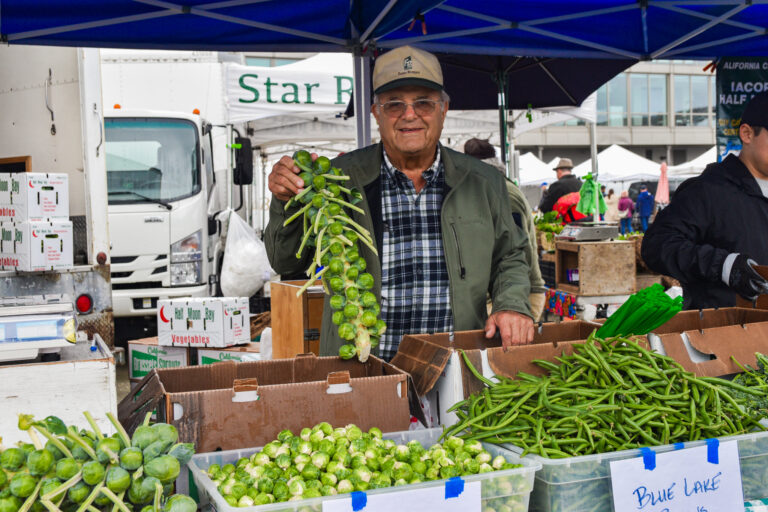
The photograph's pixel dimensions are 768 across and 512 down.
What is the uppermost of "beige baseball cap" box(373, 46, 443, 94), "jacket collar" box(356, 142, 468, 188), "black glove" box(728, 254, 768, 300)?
"beige baseball cap" box(373, 46, 443, 94)

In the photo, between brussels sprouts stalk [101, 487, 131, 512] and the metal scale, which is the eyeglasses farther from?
brussels sprouts stalk [101, 487, 131, 512]

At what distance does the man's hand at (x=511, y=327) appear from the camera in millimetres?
2492

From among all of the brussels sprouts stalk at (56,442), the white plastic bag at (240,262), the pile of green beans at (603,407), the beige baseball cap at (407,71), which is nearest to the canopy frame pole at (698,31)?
the beige baseball cap at (407,71)

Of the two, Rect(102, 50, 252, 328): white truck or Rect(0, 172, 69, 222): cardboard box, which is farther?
Rect(102, 50, 252, 328): white truck

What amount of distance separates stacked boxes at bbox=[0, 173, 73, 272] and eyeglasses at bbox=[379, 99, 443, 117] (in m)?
2.14

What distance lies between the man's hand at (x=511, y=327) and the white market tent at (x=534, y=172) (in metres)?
19.7

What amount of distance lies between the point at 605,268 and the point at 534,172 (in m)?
15.9

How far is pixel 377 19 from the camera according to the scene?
3.89m

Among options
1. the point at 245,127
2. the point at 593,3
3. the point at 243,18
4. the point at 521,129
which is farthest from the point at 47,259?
the point at 521,129

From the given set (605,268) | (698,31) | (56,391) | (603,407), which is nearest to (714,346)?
(603,407)

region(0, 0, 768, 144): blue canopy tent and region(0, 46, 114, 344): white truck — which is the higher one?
region(0, 0, 768, 144): blue canopy tent

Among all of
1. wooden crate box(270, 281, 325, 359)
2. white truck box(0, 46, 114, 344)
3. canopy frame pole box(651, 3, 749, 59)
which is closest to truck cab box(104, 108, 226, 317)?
wooden crate box(270, 281, 325, 359)

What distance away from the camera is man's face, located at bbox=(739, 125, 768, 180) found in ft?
11.7

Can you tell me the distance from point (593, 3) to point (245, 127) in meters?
7.99
